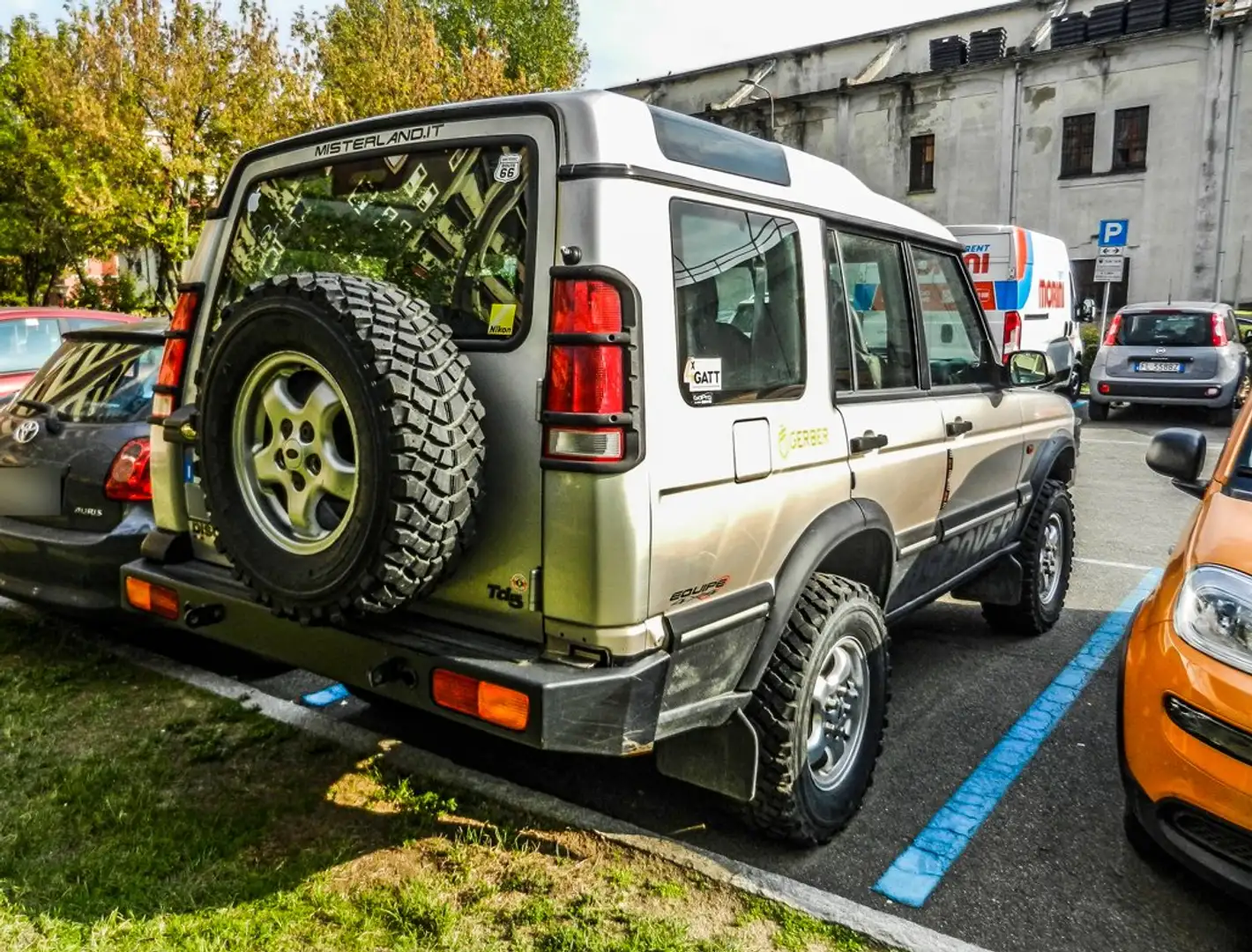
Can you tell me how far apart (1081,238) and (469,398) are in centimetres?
2799

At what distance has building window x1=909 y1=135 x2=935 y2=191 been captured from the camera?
29.3m

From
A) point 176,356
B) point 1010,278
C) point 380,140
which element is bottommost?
point 176,356

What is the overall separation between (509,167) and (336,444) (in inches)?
32.8

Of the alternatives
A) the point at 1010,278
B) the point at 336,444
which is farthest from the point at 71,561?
the point at 1010,278

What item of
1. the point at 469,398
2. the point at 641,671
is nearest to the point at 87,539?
the point at 469,398

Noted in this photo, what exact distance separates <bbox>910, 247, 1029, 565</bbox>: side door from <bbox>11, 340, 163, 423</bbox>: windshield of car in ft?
11.3

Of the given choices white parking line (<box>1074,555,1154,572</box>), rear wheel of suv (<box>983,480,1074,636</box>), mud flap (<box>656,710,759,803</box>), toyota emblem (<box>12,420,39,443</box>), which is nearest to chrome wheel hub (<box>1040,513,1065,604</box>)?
rear wheel of suv (<box>983,480,1074,636</box>)

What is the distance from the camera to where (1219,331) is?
14.2 metres

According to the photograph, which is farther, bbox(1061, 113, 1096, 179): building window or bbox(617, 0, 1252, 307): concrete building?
bbox(1061, 113, 1096, 179): building window

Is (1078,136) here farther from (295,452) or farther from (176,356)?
(295,452)

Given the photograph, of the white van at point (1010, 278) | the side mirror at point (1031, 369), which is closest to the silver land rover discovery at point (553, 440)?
the side mirror at point (1031, 369)

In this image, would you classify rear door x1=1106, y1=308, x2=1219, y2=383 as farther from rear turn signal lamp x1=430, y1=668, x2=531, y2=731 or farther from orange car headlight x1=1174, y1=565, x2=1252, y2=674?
rear turn signal lamp x1=430, y1=668, x2=531, y2=731

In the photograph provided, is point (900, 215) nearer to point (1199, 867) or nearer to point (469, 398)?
point (469, 398)

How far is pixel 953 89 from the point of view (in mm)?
28438
